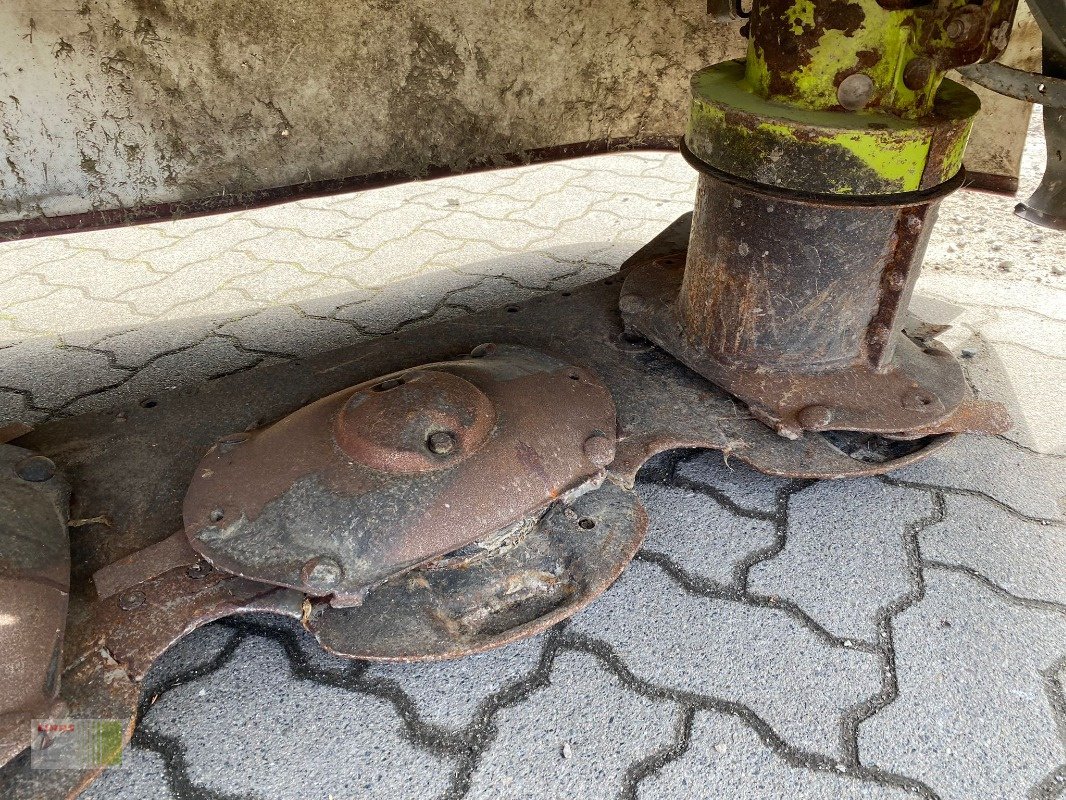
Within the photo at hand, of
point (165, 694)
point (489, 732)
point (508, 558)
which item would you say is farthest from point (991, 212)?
point (165, 694)

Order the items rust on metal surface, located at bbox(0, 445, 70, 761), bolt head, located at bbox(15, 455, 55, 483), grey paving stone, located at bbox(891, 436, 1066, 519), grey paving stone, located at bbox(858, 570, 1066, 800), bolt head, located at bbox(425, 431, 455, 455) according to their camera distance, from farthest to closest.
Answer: grey paving stone, located at bbox(891, 436, 1066, 519) < bolt head, located at bbox(15, 455, 55, 483) < bolt head, located at bbox(425, 431, 455, 455) < grey paving stone, located at bbox(858, 570, 1066, 800) < rust on metal surface, located at bbox(0, 445, 70, 761)

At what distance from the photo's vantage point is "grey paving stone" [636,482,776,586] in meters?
1.36

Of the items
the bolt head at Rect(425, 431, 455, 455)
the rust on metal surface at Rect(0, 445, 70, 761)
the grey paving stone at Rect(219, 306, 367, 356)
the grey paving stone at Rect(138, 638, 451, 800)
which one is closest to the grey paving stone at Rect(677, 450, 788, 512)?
the bolt head at Rect(425, 431, 455, 455)

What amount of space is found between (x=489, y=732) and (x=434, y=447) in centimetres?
43

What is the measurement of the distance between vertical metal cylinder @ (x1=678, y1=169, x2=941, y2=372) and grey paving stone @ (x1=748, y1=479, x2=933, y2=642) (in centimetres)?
27

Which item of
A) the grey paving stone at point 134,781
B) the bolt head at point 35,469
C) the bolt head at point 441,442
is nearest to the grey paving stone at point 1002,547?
the bolt head at point 441,442

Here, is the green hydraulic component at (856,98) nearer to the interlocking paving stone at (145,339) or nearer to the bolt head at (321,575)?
the bolt head at (321,575)

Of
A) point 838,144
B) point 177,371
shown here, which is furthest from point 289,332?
point 838,144

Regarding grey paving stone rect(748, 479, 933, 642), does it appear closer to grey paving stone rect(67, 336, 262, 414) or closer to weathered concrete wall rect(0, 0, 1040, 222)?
weathered concrete wall rect(0, 0, 1040, 222)

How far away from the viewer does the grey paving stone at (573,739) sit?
3.38 feet

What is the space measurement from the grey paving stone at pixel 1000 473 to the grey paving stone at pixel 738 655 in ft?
1.68

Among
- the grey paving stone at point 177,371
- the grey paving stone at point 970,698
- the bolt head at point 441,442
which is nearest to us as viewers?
the grey paving stone at point 970,698

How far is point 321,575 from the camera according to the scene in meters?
1.06

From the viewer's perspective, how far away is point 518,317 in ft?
5.63
